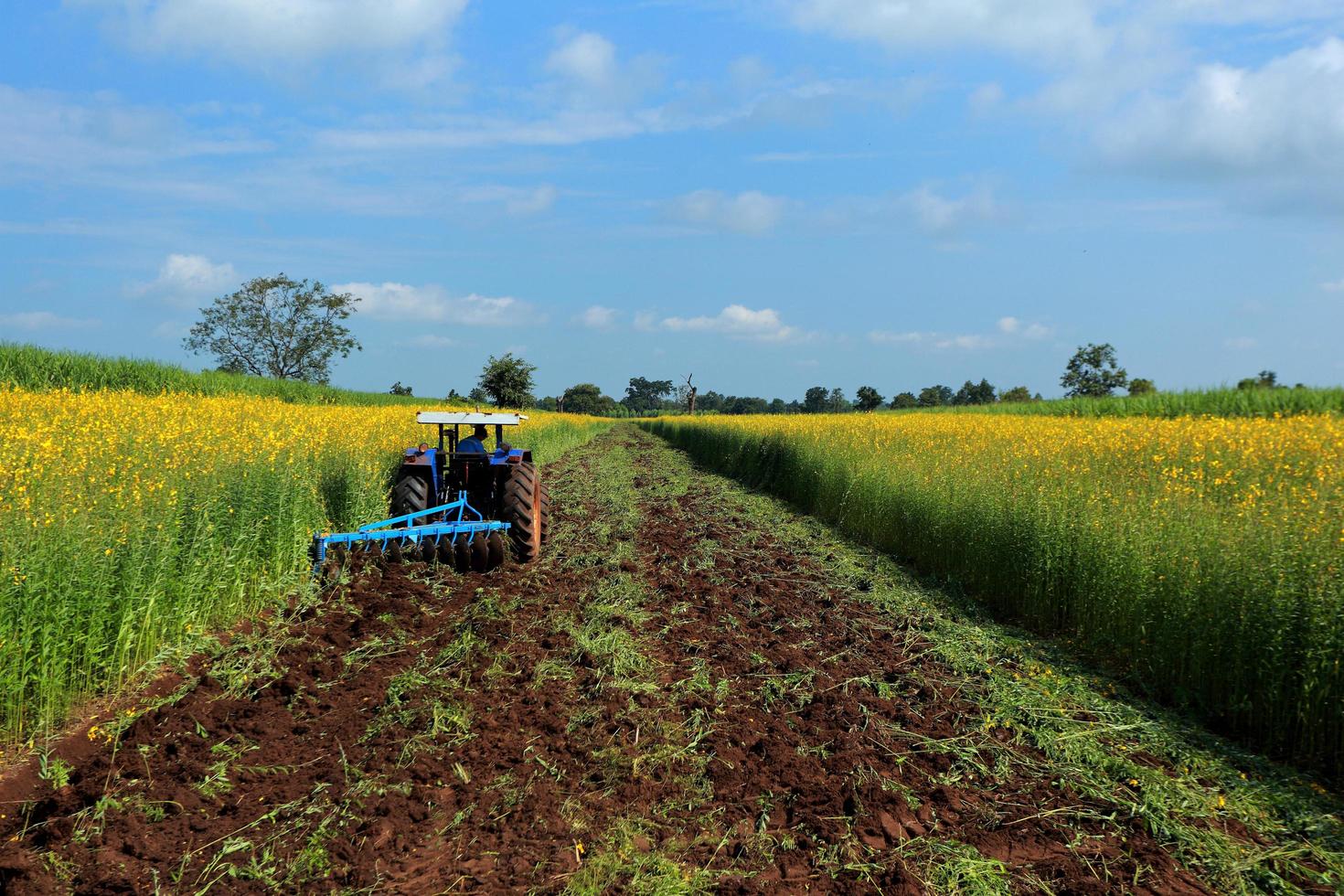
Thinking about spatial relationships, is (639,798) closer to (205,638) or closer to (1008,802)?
(1008,802)

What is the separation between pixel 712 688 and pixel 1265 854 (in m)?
3.42

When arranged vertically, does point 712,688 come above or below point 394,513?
below

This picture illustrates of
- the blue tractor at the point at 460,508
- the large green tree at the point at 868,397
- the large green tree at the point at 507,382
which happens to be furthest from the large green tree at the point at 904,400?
the blue tractor at the point at 460,508

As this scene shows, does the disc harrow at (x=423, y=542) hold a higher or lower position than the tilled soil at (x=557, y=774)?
higher

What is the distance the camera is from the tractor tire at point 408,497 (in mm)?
9773

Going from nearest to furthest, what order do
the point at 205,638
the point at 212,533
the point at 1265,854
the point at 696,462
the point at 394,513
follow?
the point at 1265,854, the point at 205,638, the point at 212,533, the point at 394,513, the point at 696,462


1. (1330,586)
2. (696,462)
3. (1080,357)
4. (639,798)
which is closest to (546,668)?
(639,798)

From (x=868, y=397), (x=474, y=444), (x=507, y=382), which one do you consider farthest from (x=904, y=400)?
(x=474, y=444)

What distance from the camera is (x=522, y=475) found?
10.2 metres

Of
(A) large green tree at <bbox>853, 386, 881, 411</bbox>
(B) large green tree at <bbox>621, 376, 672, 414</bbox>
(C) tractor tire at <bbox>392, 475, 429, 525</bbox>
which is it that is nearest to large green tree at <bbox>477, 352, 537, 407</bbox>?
(A) large green tree at <bbox>853, 386, 881, 411</bbox>

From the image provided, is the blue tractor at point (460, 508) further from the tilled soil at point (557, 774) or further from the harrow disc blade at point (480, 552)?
the tilled soil at point (557, 774)

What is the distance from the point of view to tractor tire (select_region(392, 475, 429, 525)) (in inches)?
385

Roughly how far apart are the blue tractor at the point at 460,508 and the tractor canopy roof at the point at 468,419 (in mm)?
11

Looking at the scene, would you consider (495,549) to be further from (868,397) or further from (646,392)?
(646,392)
